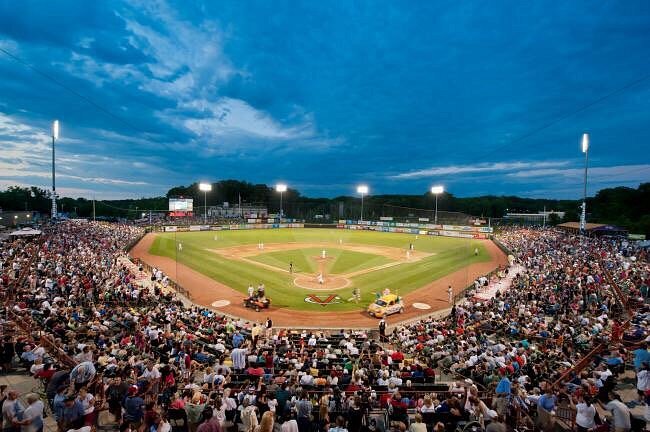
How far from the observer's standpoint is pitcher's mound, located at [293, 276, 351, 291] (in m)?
30.5

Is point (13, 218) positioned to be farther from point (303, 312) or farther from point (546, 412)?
point (546, 412)

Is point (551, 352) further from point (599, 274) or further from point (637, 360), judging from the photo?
point (599, 274)

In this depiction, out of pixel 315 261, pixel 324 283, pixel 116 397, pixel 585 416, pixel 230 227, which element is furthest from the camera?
pixel 230 227

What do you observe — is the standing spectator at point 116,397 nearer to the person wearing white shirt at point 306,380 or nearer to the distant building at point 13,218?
the person wearing white shirt at point 306,380

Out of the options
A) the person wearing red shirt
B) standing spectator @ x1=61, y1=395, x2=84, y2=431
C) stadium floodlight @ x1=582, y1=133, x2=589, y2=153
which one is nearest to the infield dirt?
the person wearing red shirt

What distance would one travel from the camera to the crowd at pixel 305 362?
8.10 metres

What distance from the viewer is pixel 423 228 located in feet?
281

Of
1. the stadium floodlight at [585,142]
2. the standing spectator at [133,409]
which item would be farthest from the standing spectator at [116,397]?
the stadium floodlight at [585,142]

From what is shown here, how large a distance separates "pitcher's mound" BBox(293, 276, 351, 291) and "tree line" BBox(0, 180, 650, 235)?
56.3 meters

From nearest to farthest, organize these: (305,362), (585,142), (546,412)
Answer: (546,412), (305,362), (585,142)

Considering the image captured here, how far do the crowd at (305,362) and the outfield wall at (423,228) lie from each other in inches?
1992

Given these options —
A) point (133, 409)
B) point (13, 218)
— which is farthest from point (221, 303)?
point (13, 218)

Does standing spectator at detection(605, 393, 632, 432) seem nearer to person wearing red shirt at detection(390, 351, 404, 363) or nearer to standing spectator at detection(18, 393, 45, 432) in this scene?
person wearing red shirt at detection(390, 351, 404, 363)

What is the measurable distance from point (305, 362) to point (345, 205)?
10940cm
